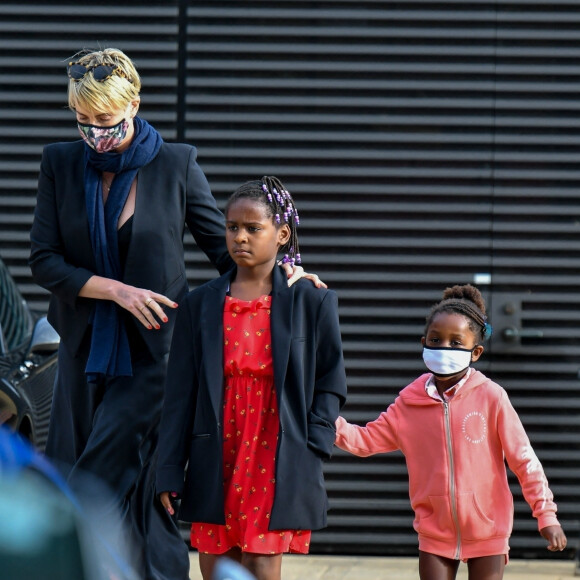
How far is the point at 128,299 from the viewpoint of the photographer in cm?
459

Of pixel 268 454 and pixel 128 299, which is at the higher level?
pixel 128 299

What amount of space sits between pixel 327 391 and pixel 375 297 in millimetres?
2869

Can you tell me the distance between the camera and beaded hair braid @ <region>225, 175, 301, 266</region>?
4672mm

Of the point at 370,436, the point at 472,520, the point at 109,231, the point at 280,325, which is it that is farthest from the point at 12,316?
the point at 472,520

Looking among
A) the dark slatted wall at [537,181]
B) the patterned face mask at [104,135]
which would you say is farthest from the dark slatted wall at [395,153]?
the patterned face mask at [104,135]

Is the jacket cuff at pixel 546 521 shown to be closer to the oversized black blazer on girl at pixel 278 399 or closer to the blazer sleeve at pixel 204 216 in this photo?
the oversized black blazer on girl at pixel 278 399

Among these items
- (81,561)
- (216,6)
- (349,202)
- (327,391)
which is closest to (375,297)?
(349,202)

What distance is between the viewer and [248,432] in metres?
4.52

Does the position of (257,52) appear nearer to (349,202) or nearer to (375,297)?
(349,202)

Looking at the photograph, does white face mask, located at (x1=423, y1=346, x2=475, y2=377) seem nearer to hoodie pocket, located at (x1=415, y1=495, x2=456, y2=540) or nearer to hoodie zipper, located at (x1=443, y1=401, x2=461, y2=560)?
hoodie zipper, located at (x1=443, y1=401, x2=461, y2=560)

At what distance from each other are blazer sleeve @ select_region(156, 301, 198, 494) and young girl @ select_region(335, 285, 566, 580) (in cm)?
67

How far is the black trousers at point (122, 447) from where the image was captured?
4.79 metres

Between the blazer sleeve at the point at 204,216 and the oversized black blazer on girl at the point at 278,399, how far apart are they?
0.29m

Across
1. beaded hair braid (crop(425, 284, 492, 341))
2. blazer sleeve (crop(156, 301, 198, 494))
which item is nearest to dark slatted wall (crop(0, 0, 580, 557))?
beaded hair braid (crop(425, 284, 492, 341))
